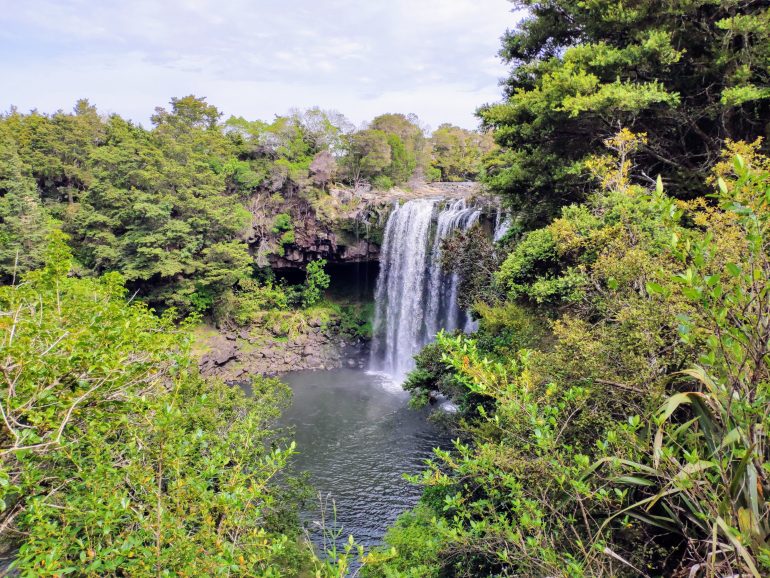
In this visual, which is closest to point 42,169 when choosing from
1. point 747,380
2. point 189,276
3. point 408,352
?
point 189,276

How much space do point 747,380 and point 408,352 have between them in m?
23.1

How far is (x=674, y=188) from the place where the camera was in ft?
37.2

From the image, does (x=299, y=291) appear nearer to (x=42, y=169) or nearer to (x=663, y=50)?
(x=42, y=169)

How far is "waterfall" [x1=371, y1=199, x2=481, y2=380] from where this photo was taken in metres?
23.6

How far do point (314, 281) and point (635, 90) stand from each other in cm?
2212

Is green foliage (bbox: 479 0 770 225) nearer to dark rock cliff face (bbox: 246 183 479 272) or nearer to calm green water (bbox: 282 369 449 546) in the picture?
calm green water (bbox: 282 369 449 546)

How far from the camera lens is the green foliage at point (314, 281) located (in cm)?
2916

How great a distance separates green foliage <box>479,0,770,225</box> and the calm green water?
8.66 metres

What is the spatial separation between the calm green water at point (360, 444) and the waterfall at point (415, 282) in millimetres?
2695

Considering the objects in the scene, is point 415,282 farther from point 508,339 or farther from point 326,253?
point 508,339

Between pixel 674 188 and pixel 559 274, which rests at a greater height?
pixel 674 188

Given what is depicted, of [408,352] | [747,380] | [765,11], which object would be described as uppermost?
[765,11]

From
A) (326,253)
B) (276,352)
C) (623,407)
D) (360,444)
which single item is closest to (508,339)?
(623,407)

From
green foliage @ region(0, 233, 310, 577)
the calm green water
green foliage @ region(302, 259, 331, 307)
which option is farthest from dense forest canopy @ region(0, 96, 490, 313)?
green foliage @ region(0, 233, 310, 577)
